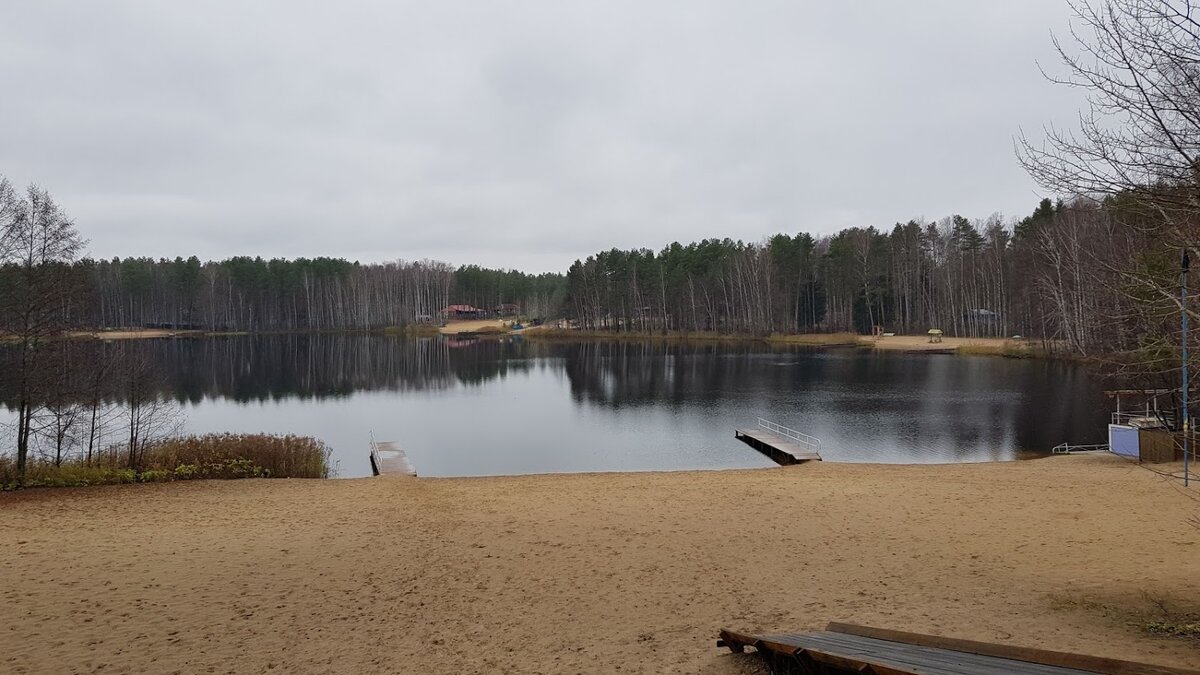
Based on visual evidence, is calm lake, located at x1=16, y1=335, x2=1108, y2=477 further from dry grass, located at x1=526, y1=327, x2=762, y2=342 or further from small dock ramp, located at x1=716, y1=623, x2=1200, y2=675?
dry grass, located at x1=526, y1=327, x2=762, y2=342

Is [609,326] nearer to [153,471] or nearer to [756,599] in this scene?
[153,471]

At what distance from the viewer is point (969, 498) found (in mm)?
15125

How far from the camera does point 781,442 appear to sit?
26391 millimetres

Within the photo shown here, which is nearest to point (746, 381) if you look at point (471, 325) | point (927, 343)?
point (927, 343)

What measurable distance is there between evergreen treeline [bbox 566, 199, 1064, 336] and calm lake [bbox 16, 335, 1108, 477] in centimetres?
2134

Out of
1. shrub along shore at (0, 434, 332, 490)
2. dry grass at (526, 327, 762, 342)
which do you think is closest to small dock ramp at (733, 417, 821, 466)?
shrub along shore at (0, 434, 332, 490)

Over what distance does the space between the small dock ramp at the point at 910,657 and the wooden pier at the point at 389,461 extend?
1795cm

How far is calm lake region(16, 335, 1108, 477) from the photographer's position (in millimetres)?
26172

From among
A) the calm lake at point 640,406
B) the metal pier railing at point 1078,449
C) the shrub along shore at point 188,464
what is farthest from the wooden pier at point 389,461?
the metal pier railing at point 1078,449

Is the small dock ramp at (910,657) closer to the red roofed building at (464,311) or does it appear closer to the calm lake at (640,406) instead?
the calm lake at (640,406)

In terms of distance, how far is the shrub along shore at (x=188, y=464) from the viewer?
58.2ft

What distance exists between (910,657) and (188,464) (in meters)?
20.8

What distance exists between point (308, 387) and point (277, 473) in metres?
28.2

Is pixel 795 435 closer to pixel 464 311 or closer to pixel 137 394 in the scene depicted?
pixel 137 394
